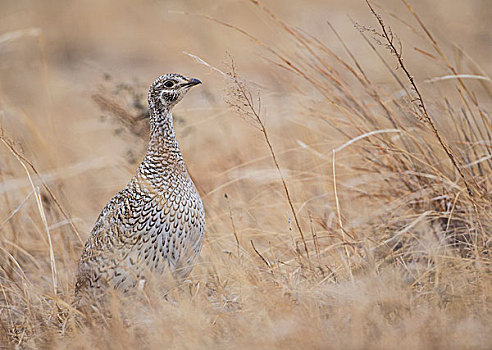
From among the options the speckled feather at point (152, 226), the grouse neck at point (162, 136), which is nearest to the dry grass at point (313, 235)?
the speckled feather at point (152, 226)

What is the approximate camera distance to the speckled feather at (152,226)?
2.88m

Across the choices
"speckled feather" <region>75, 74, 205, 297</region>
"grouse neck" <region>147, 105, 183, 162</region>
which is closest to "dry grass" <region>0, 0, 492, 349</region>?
"speckled feather" <region>75, 74, 205, 297</region>

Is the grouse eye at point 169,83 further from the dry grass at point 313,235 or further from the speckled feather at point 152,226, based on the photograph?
the dry grass at point 313,235

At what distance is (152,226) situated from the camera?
289 cm

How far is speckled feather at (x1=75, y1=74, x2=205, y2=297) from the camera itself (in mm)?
2883

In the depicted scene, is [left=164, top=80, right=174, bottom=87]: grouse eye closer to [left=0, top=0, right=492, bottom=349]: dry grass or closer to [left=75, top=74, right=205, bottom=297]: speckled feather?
[left=75, top=74, right=205, bottom=297]: speckled feather

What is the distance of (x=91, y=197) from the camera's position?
5.69 metres

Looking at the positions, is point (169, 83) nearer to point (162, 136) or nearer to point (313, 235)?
point (162, 136)

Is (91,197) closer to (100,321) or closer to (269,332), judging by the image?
(100,321)

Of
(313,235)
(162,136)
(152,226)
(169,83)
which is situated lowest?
(313,235)

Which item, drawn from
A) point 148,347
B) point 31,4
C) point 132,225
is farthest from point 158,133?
point 31,4

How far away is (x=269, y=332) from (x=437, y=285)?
748 mm

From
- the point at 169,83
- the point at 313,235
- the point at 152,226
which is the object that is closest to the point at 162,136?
the point at 169,83

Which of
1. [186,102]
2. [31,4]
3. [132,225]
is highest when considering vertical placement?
[31,4]
